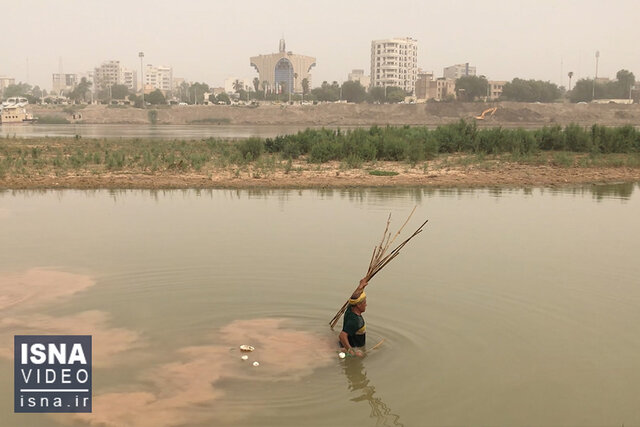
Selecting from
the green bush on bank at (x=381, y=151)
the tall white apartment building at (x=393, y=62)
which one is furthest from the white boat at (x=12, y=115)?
the tall white apartment building at (x=393, y=62)

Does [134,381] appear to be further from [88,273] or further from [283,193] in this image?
[283,193]

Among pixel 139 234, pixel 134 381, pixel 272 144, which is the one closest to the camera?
pixel 134 381

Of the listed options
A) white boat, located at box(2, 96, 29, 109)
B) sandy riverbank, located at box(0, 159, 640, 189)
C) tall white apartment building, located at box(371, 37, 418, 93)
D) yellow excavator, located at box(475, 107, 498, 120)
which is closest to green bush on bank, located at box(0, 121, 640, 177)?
sandy riverbank, located at box(0, 159, 640, 189)

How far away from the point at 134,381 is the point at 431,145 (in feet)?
71.3

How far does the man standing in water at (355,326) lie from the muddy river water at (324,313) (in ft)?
0.66

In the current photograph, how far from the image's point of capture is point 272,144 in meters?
28.8

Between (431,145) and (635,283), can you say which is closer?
(635,283)

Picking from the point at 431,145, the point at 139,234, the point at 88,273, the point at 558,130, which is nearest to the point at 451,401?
the point at 88,273

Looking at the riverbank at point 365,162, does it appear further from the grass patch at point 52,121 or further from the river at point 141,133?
the grass patch at point 52,121

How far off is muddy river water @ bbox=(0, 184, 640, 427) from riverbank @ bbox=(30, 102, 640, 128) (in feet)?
260

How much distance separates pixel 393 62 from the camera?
17975 cm

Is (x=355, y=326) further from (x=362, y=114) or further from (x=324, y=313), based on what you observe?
(x=362, y=114)

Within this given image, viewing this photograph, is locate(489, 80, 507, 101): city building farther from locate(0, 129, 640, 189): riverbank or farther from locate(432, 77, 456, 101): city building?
locate(0, 129, 640, 189): riverbank

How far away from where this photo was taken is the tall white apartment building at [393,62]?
179750 mm
